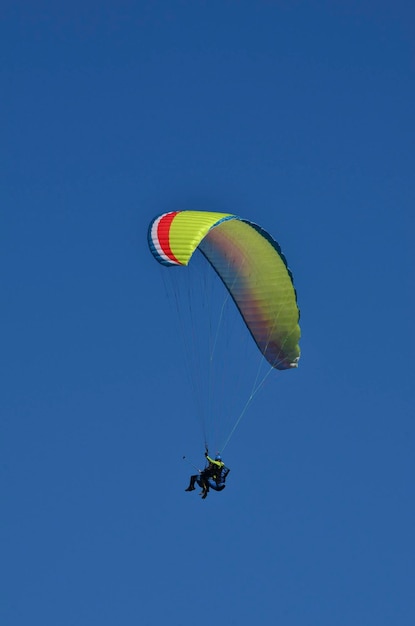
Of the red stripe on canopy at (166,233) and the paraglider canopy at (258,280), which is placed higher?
the paraglider canopy at (258,280)

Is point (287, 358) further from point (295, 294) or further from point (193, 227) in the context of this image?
point (193, 227)

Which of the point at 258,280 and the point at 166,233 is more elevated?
the point at 258,280

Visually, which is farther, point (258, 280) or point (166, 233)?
point (258, 280)

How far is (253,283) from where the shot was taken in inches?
1939

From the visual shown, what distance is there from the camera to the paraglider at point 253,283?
4709 centimetres

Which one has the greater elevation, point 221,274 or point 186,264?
point 221,274

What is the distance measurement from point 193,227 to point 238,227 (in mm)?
2895

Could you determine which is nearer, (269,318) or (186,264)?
(186,264)

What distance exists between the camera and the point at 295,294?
48.7 metres

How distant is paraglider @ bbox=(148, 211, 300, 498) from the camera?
155 ft

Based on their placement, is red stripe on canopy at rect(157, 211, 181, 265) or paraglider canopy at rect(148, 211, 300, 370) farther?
paraglider canopy at rect(148, 211, 300, 370)

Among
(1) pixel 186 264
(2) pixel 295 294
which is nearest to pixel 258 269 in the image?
(2) pixel 295 294

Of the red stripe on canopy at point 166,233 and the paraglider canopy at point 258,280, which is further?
the paraglider canopy at point 258,280

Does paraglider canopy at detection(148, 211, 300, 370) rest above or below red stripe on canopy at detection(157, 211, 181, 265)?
above
